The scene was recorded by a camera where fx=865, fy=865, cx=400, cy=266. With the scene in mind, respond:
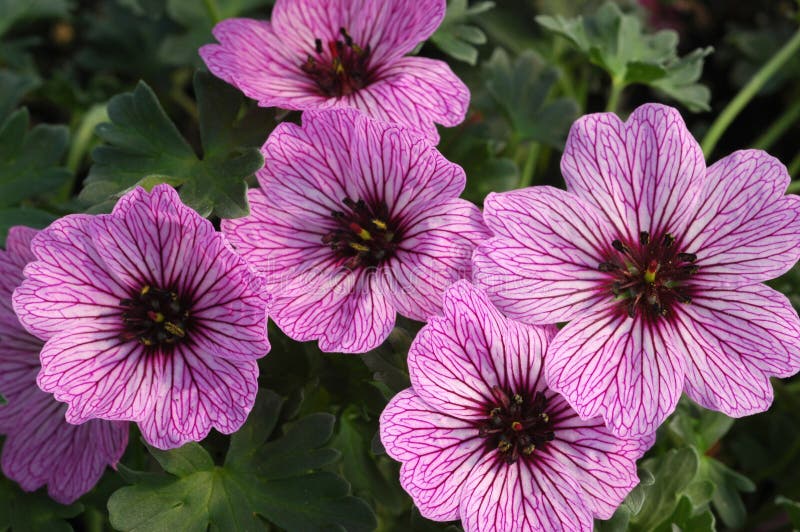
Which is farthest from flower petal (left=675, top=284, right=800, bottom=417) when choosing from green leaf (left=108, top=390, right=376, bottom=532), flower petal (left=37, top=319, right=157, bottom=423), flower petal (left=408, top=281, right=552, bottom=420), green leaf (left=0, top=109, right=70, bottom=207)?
green leaf (left=0, top=109, right=70, bottom=207)

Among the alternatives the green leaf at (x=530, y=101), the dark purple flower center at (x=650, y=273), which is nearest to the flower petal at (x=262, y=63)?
the green leaf at (x=530, y=101)

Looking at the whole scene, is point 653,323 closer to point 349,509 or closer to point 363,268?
point 363,268

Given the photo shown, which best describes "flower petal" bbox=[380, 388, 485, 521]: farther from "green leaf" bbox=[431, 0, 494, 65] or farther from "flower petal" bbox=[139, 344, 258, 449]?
"green leaf" bbox=[431, 0, 494, 65]

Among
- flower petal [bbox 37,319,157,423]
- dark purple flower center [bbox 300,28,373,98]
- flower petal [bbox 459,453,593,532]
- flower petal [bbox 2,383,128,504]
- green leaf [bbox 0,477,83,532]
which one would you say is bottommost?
green leaf [bbox 0,477,83,532]

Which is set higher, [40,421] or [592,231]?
[592,231]

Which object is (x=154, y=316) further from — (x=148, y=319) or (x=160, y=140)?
(x=160, y=140)

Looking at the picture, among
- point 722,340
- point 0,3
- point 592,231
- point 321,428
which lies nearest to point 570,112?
point 592,231

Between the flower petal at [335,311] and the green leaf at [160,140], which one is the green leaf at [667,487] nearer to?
the flower petal at [335,311]
